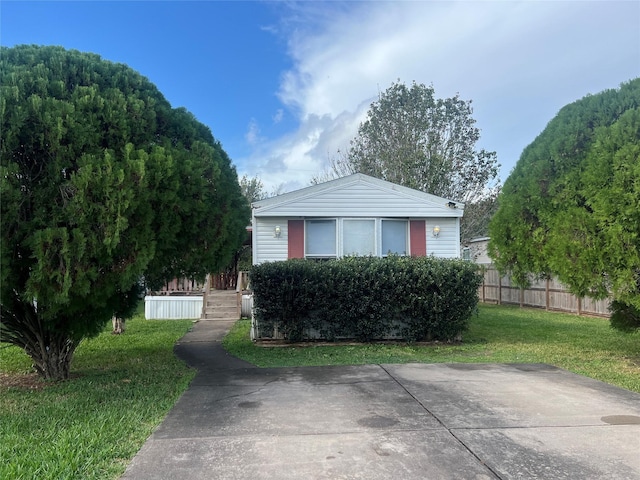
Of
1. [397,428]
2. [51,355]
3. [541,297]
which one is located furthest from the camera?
[541,297]

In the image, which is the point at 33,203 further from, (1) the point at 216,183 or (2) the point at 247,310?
(2) the point at 247,310

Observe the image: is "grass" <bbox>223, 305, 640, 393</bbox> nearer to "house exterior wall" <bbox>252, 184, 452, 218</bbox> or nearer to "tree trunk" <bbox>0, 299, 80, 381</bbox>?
"tree trunk" <bbox>0, 299, 80, 381</bbox>

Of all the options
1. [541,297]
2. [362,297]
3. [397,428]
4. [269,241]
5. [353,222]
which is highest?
[353,222]

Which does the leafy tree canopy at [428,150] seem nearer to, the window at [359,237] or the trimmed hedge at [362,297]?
the window at [359,237]

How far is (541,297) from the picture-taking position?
1806cm

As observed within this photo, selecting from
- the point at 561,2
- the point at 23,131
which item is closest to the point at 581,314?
the point at 561,2

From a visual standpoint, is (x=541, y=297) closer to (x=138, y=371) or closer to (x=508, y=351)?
(x=508, y=351)

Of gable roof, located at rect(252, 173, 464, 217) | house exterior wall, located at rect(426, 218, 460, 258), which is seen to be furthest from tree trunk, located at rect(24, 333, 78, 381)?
house exterior wall, located at rect(426, 218, 460, 258)

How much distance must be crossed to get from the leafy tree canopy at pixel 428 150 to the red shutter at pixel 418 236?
11214mm

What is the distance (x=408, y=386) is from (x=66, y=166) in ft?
16.8

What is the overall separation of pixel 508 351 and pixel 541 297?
10.0m

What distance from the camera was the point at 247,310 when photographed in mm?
15672

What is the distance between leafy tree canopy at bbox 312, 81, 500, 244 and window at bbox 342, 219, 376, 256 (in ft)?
38.5

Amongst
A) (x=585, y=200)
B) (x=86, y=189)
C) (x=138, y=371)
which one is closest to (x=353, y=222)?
(x=585, y=200)
